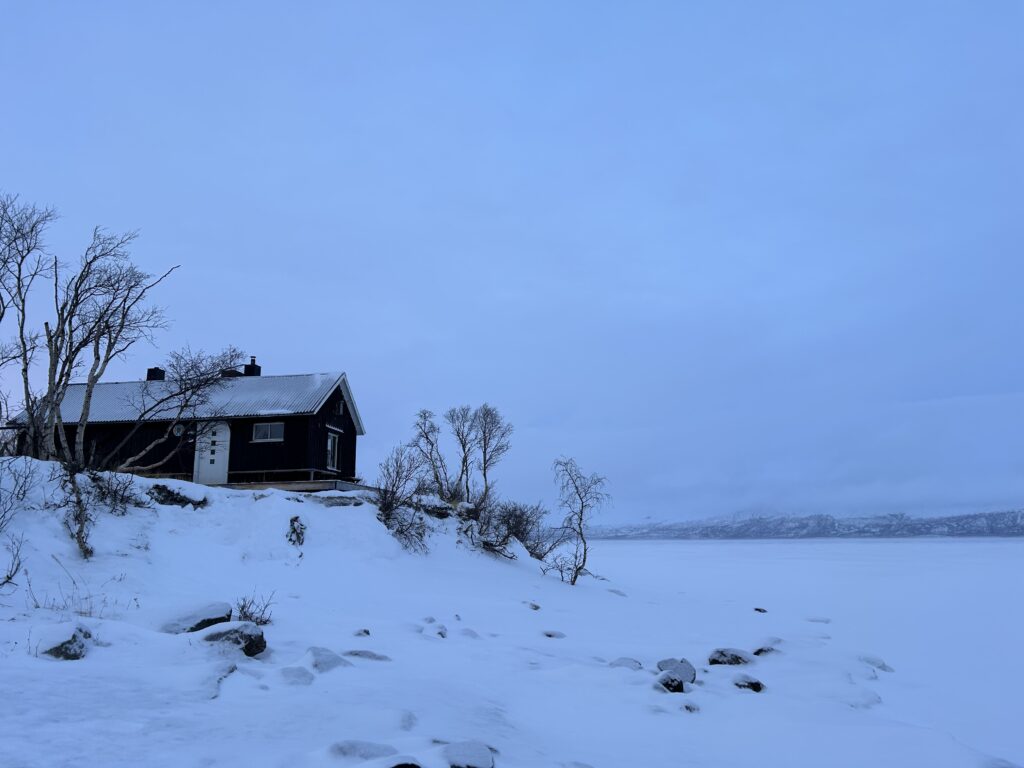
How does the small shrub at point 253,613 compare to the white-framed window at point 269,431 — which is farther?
the white-framed window at point 269,431

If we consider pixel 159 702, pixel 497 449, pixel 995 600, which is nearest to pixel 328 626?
pixel 159 702

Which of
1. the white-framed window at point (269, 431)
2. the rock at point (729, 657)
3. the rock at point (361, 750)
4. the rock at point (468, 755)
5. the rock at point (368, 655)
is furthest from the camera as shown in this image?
the white-framed window at point (269, 431)

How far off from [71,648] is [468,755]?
392cm

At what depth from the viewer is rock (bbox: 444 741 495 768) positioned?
4641 mm

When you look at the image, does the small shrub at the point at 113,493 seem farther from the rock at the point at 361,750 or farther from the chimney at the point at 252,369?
the chimney at the point at 252,369

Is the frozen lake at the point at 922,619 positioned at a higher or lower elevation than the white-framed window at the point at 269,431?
lower

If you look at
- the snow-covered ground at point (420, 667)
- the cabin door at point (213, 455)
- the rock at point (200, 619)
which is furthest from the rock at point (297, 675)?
the cabin door at point (213, 455)

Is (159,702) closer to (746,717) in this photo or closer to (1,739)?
(1,739)

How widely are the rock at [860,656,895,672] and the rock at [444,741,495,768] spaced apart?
32.1ft

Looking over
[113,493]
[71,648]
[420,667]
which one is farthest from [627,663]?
[113,493]

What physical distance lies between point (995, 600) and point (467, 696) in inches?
905

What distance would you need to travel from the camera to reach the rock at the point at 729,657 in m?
10.9

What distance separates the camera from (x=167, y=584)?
36.0 ft

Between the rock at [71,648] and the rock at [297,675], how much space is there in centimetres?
180
